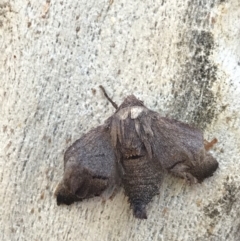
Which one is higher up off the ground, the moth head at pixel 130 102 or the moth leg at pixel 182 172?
the moth head at pixel 130 102

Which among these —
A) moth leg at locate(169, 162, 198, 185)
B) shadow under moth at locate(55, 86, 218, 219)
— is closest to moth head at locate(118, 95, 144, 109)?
shadow under moth at locate(55, 86, 218, 219)

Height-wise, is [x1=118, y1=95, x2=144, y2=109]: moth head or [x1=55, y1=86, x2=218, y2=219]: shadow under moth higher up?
[x1=118, y1=95, x2=144, y2=109]: moth head

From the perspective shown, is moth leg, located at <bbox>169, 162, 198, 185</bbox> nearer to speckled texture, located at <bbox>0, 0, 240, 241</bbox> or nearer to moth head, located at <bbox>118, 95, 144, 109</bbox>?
speckled texture, located at <bbox>0, 0, 240, 241</bbox>

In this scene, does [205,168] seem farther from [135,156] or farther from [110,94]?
[110,94]

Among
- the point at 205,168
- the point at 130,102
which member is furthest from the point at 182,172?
the point at 130,102

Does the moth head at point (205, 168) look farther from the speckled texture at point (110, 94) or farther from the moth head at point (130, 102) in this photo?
the moth head at point (130, 102)

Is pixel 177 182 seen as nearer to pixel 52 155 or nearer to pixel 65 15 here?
pixel 52 155

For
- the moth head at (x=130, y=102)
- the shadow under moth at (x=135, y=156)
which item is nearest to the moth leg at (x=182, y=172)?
the shadow under moth at (x=135, y=156)
